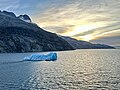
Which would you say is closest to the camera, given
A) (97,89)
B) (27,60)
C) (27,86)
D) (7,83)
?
(97,89)

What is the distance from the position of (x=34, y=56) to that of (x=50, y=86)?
104868mm

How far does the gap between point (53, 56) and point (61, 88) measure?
356ft

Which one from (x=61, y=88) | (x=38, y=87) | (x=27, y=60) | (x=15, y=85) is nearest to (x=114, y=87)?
(x=61, y=88)

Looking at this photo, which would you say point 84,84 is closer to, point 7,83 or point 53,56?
point 7,83

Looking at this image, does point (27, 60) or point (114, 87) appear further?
point (27, 60)

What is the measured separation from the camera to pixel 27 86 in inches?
2562

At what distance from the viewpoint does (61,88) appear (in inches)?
2452

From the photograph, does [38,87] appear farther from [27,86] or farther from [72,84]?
[72,84]

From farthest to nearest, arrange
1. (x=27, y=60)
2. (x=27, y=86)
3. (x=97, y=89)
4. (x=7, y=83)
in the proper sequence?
(x=27, y=60) → (x=7, y=83) → (x=27, y=86) → (x=97, y=89)

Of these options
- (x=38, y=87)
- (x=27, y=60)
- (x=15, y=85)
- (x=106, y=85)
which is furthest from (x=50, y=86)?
(x=27, y=60)

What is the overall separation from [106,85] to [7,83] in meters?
29.1

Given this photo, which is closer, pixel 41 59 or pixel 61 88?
pixel 61 88

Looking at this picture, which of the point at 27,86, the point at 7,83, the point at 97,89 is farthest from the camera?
the point at 7,83

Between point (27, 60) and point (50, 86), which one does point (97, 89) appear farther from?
point (27, 60)
